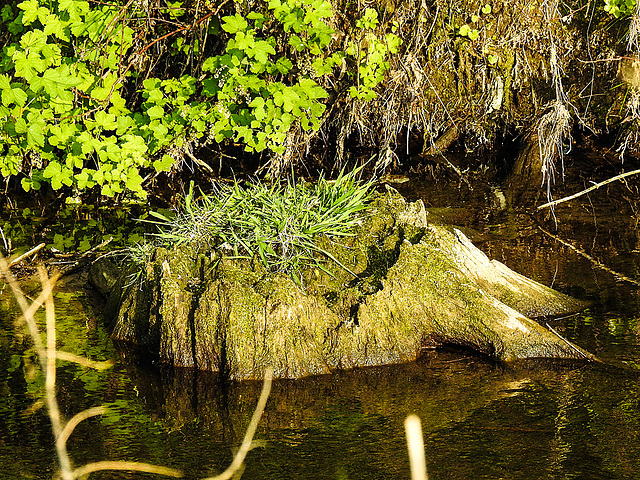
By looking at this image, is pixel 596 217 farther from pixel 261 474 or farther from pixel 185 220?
pixel 261 474

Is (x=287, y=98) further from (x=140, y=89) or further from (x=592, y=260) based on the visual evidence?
(x=592, y=260)

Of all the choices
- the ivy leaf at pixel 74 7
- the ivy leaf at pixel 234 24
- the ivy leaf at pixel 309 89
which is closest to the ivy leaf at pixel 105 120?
the ivy leaf at pixel 74 7

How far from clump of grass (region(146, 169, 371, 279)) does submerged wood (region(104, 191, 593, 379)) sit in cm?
11

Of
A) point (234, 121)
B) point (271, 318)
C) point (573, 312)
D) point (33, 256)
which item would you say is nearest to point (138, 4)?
point (234, 121)

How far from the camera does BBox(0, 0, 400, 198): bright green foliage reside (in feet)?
19.6

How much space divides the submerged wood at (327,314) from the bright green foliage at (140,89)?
2.03 meters

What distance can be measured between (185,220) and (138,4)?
2493 mm

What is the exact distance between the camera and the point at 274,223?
15.4ft

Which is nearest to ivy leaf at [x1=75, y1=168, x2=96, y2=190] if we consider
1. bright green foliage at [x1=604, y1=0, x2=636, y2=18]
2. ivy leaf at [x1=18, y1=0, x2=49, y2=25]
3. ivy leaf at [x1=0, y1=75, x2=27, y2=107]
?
ivy leaf at [x1=0, y1=75, x2=27, y2=107]

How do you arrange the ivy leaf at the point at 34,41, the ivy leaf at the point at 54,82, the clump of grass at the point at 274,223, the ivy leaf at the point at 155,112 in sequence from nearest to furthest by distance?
the clump of grass at the point at 274,223 → the ivy leaf at the point at 54,82 → the ivy leaf at the point at 34,41 → the ivy leaf at the point at 155,112

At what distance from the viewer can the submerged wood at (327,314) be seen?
4.09 metres

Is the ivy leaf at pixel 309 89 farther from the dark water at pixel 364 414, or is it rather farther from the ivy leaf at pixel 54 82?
the dark water at pixel 364 414

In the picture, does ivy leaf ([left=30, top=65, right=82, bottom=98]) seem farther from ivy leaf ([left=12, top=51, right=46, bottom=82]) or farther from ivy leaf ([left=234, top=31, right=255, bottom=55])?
ivy leaf ([left=234, top=31, right=255, bottom=55])

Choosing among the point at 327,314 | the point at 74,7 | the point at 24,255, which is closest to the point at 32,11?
the point at 74,7
